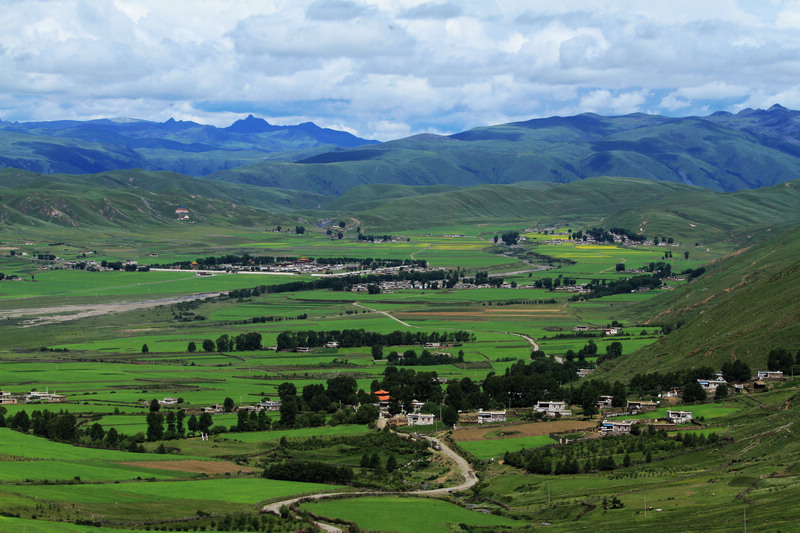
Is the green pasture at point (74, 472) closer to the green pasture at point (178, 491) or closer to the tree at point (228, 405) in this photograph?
the green pasture at point (178, 491)

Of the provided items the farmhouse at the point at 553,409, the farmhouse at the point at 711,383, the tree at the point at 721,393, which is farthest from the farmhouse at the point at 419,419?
the tree at the point at 721,393

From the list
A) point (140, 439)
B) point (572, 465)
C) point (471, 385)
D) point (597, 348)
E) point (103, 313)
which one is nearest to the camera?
point (572, 465)

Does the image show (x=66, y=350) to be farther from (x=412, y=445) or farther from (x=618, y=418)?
(x=618, y=418)

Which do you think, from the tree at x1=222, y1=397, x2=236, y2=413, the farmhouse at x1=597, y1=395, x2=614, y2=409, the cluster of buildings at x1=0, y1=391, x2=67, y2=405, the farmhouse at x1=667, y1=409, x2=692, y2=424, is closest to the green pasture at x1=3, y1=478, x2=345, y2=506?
Result: the tree at x1=222, y1=397, x2=236, y2=413

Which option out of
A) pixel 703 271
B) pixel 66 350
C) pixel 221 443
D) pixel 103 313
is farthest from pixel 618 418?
pixel 703 271

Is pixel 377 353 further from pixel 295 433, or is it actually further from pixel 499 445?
pixel 499 445
